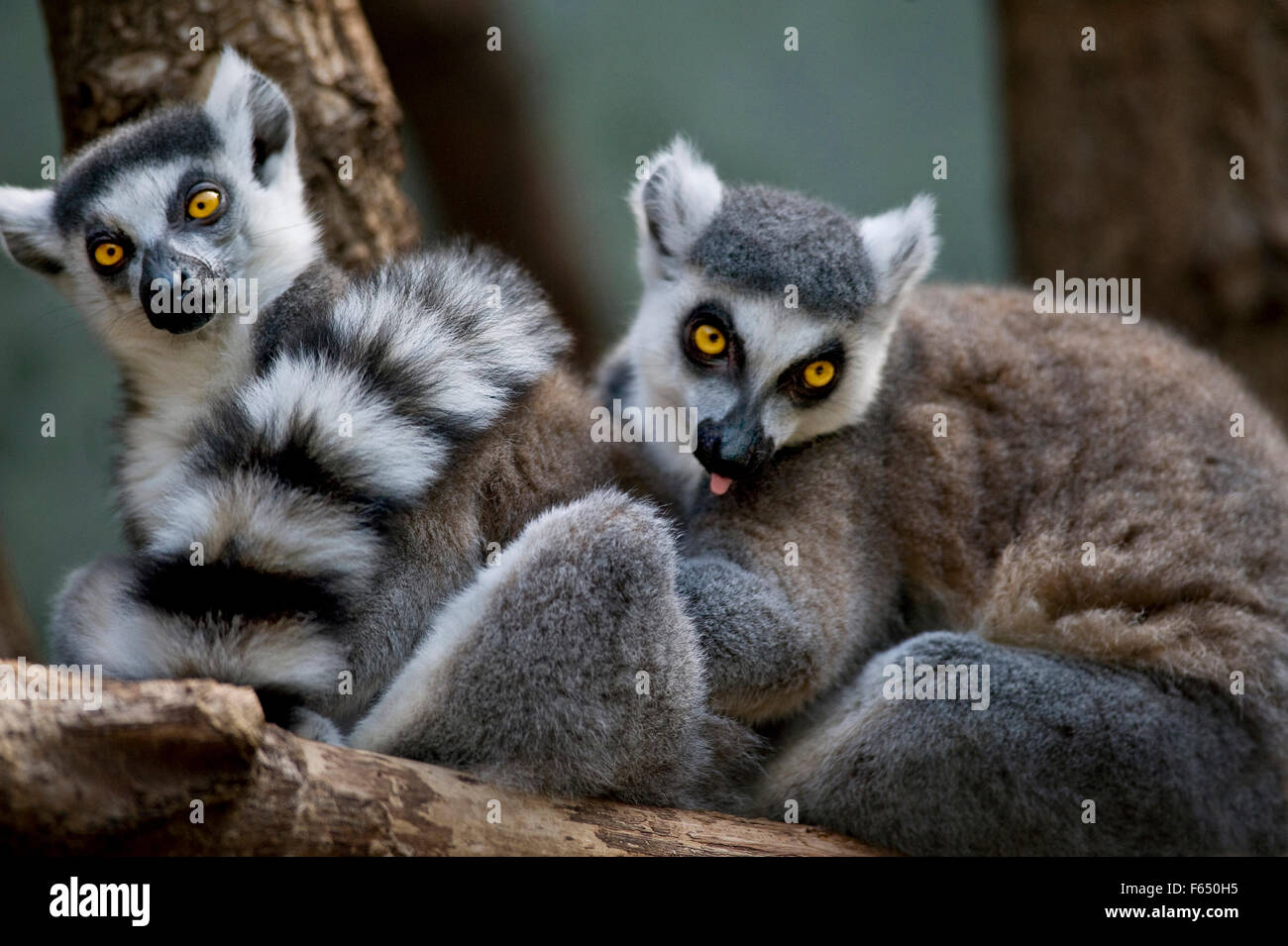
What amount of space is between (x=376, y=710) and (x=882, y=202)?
7.94 meters

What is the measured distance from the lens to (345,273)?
418 centimetres

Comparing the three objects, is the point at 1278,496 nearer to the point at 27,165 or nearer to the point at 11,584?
the point at 11,584

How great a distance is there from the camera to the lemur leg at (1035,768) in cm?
355

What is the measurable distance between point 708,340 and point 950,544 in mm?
1100

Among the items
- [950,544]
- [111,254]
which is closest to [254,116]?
[111,254]

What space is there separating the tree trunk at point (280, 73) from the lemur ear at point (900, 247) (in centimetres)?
191

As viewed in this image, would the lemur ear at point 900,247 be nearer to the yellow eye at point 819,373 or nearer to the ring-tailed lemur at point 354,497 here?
the yellow eye at point 819,373

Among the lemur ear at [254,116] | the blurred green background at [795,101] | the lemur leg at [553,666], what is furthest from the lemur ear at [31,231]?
the blurred green background at [795,101]

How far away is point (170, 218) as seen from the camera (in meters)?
3.68

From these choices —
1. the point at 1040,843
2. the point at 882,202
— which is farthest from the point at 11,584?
the point at 882,202

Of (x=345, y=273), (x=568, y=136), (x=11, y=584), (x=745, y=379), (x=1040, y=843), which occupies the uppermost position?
(x=568, y=136)

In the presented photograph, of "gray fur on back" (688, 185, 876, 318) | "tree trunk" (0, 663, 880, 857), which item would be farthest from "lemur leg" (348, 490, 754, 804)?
"gray fur on back" (688, 185, 876, 318)

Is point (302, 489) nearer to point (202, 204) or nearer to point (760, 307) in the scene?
point (202, 204)

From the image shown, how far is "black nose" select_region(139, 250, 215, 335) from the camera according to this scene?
11.3ft
